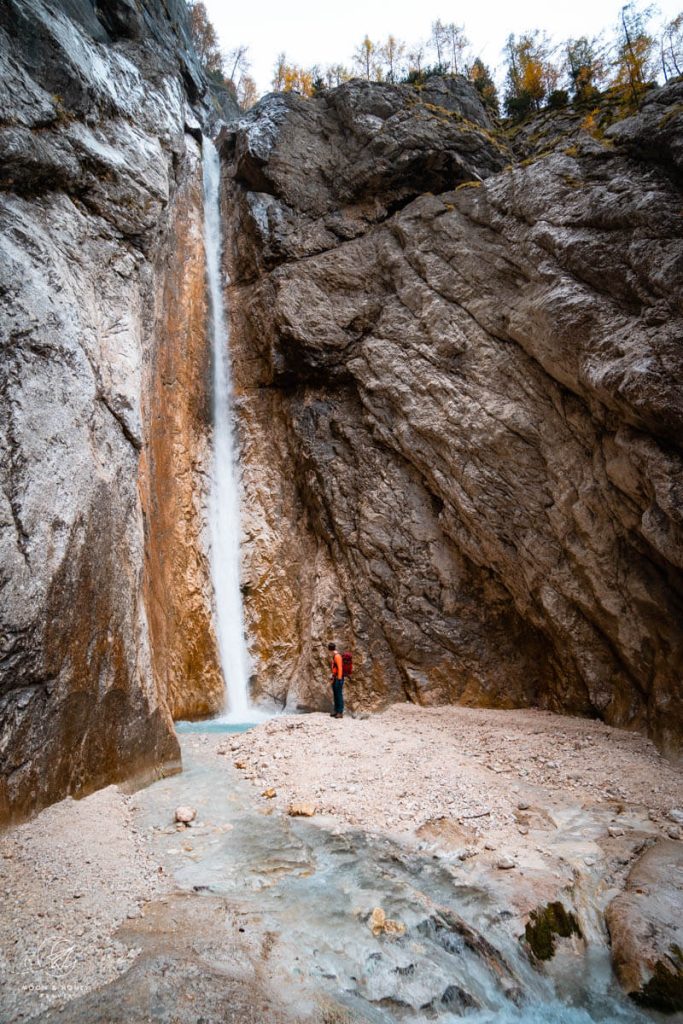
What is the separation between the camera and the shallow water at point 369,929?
14.6ft

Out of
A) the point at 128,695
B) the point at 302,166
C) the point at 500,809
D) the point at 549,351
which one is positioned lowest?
the point at 500,809

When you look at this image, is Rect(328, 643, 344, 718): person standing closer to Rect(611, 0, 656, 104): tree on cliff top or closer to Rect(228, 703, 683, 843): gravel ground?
Rect(228, 703, 683, 843): gravel ground

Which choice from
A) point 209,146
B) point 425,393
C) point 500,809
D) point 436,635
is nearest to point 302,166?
point 209,146

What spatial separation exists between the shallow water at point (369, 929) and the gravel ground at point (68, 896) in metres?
0.49

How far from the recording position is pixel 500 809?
294 inches

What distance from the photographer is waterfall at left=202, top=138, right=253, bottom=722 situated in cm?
1329

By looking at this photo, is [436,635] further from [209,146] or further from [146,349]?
[209,146]

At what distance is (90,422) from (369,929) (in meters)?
7.83

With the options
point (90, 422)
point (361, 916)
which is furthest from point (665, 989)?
point (90, 422)

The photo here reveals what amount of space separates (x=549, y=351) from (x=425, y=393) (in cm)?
317

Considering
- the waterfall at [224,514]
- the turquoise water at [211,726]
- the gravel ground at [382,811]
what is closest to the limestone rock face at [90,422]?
the turquoise water at [211,726]

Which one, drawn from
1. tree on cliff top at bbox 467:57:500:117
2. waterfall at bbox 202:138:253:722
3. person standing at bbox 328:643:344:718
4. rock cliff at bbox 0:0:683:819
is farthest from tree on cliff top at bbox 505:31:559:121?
person standing at bbox 328:643:344:718

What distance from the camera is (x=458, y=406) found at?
42.7 feet

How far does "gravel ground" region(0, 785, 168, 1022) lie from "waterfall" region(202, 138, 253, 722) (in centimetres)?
595
